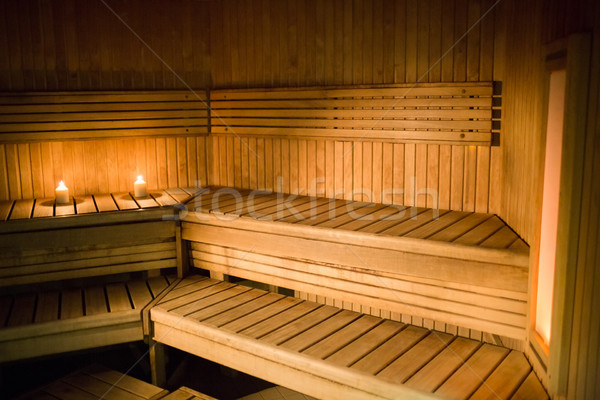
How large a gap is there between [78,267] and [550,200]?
3.00 metres

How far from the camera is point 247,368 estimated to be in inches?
118

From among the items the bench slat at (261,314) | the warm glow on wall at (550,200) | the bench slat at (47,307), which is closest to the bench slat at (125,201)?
the bench slat at (47,307)

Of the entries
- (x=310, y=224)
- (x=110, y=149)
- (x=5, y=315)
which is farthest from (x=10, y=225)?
(x=310, y=224)

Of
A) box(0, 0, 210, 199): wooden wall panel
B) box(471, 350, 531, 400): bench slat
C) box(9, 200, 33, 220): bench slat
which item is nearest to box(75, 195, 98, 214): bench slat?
box(0, 0, 210, 199): wooden wall panel

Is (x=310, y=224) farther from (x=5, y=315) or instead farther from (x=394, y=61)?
(x=5, y=315)

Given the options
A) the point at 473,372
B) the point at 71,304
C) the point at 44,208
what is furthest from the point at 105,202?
the point at 473,372

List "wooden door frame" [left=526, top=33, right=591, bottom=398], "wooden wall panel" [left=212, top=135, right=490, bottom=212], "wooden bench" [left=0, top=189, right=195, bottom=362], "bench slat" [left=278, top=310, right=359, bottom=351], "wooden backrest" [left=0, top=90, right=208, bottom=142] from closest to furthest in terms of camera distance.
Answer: "wooden door frame" [left=526, top=33, right=591, bottom=398]
"bench slat" [left=278, top=310, right=359, bottom=351]
"wooden bench" [left=0, top=189, right=195, bottom=362]
"wooden wall panel" [left=212, top=135, right=490, bottom=212]
"wooden backrest" [left=0, top=90, right=208, bottom=142]

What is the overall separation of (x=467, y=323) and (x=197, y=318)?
1.56 meters

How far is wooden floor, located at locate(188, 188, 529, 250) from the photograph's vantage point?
9.86ft

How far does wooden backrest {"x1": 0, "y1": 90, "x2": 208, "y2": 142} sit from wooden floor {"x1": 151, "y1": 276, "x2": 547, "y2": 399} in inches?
58.7

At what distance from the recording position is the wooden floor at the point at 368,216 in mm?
3004

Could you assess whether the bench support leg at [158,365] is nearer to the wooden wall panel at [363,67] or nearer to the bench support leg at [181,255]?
the bench support leg at [181,255]

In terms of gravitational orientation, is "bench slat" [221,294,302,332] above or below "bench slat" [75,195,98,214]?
below

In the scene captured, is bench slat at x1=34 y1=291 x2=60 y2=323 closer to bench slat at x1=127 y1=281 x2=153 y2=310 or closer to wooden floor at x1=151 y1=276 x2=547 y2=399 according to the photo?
bench slat at x1=127 y1=281 x2=153 y2=310
